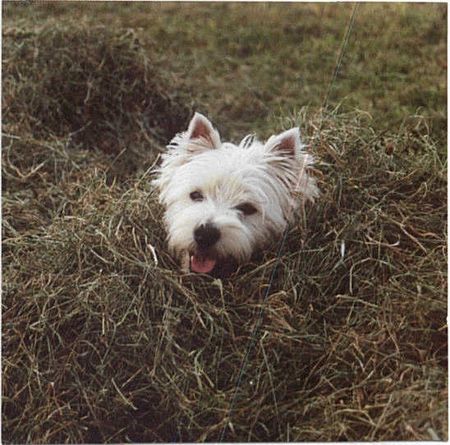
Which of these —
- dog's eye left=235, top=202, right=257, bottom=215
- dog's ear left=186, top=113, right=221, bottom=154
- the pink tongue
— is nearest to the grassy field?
the pink tongue

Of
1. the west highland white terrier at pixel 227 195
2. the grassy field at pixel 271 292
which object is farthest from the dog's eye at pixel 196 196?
the grassy field at pixel 271 292

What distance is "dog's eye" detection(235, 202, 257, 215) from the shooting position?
3.36 meters

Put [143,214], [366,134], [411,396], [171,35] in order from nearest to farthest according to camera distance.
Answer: [411,396] → [143,214] → [366,134] → [171,35]

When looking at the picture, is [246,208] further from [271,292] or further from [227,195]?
[271,292]

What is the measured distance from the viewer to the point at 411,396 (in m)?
2.99

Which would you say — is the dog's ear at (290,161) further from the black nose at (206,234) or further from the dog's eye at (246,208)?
the black nose at (206,234)

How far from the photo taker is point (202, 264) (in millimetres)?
3324

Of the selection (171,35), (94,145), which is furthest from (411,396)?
→ (171,35)

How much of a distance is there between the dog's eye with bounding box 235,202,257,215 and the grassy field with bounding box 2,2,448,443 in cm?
18

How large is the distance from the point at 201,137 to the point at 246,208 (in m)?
0.37

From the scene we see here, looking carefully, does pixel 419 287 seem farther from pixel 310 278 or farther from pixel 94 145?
pixel 94 145

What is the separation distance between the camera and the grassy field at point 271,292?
3.13 m

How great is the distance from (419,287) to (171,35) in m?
2.68

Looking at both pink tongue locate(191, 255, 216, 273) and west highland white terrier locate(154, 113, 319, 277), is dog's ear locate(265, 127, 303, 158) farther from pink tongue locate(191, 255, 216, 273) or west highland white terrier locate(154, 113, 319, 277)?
pink tongue locate(191, 255, 216, 273)
